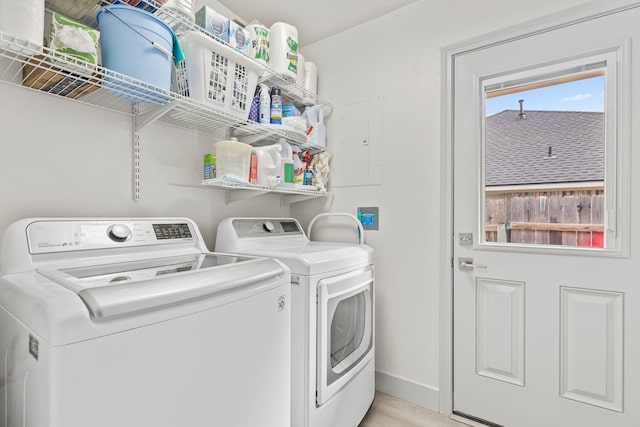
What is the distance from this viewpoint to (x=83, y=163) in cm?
141

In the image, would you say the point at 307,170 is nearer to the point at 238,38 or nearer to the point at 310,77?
the point at 310,77

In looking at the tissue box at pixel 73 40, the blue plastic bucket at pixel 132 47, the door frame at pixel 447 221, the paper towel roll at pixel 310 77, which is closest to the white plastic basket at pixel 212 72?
the blue plastic bucket at pixel 132 47

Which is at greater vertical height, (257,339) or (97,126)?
(97,126)

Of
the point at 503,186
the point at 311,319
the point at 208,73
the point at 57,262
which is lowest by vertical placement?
the point at 311,319

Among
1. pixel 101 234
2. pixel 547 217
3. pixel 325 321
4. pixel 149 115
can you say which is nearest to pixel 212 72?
pixel 149 115

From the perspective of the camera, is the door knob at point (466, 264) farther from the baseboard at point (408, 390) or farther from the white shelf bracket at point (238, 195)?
the white shelf bracket at point (238, 195)

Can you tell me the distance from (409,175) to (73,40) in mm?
1784

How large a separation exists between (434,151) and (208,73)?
138 cm

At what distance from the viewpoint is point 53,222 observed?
1.15 metres

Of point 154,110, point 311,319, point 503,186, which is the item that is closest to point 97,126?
point 154,110

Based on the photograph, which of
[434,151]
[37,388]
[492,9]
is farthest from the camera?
[434,151]

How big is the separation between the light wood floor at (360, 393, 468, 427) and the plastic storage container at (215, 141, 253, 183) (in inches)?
63.1

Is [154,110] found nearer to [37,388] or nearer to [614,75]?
[37,388]

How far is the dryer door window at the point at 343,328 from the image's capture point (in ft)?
4.79
